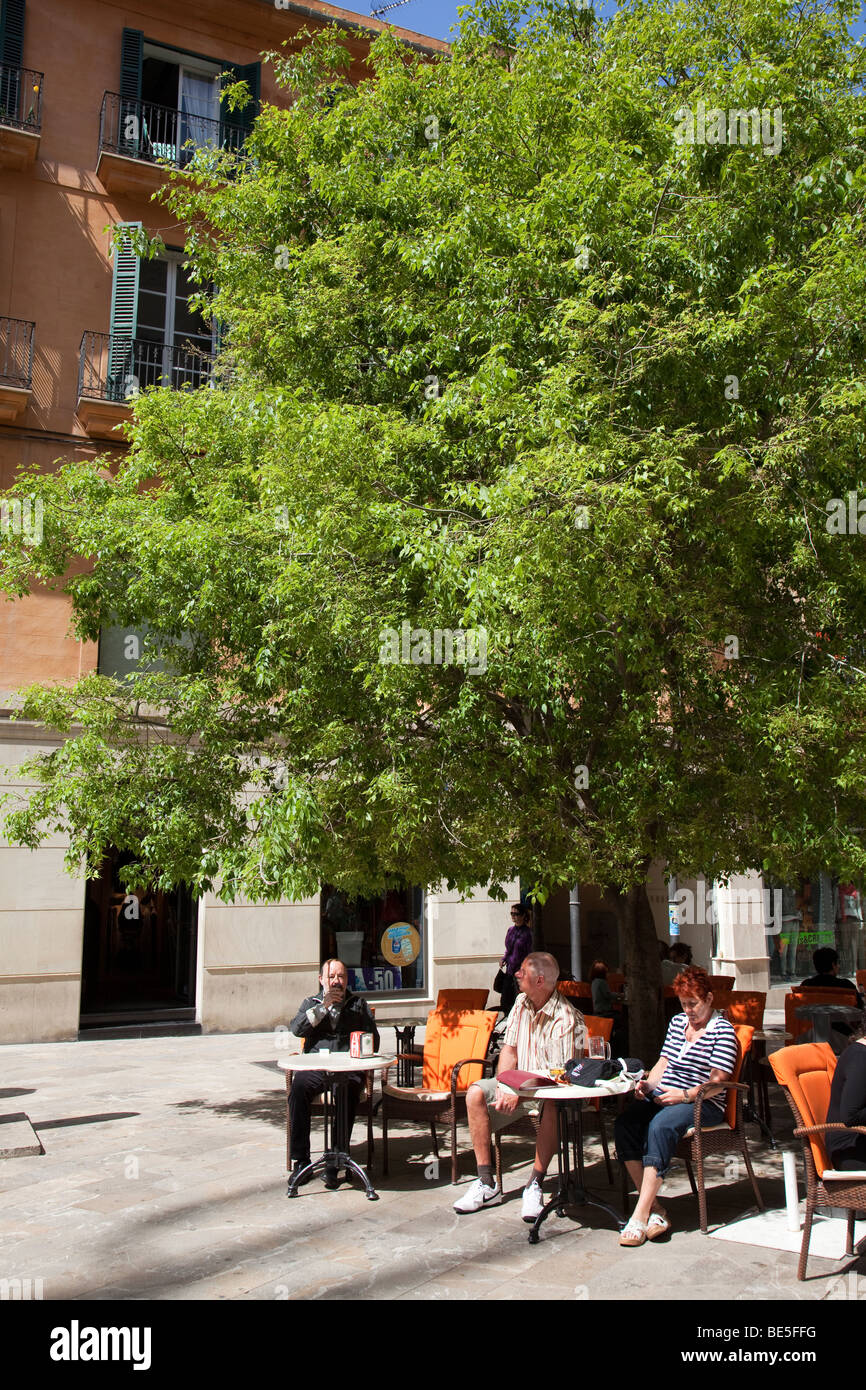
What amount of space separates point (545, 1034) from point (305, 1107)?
70.7 inches

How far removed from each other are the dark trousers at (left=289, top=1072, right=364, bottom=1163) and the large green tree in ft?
4.14

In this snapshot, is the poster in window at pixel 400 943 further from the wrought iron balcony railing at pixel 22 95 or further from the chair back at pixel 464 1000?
the wrought iron balcony railing at pixel 22 95

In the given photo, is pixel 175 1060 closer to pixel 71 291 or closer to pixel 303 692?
pixel 303 692

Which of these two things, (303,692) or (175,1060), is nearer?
(303,692)

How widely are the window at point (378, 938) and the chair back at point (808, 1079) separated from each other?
1110 centimetres

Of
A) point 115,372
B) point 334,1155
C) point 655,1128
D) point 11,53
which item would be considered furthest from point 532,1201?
point 11,53

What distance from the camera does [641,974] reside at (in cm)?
880

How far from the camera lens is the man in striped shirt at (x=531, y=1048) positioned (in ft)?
20.4

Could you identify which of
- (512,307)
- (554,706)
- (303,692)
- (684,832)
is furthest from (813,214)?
(303,692)

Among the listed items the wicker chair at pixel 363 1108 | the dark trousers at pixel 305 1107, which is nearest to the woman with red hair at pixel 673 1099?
the wicker chair at pixel 363 1108

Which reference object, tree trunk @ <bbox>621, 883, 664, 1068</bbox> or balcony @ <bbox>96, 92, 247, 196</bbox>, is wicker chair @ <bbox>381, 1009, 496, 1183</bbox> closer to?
tree trunk @ <bbox>621, 883, 664, 1068</bbox>

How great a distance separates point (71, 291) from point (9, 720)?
6509 mm

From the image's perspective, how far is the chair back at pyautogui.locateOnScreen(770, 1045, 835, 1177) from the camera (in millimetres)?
5156

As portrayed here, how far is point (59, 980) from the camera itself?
13.9 metres
